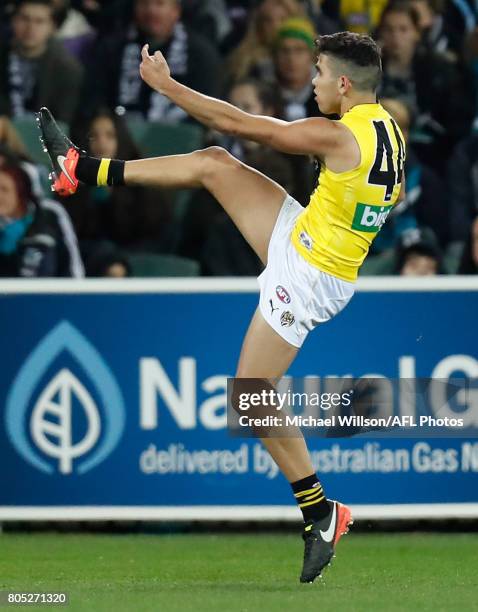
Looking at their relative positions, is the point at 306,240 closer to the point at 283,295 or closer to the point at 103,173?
the point at 283,295

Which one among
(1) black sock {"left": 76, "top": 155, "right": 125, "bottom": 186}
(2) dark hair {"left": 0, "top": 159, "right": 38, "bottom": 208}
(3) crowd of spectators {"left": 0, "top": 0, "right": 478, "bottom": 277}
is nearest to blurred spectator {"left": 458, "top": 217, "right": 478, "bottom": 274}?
(3) crowd of spectators {"left": 0, "top": 0, "right": 478, "bottom": 277}

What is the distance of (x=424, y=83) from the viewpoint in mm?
10766

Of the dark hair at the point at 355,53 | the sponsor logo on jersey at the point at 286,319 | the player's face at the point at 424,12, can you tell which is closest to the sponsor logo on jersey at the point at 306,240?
the sponsor logo on jersey at the point at 286,319

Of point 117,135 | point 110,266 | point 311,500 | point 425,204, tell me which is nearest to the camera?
point 311,500

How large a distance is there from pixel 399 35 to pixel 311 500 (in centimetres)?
500

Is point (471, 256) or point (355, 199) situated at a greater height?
point (355, 199)

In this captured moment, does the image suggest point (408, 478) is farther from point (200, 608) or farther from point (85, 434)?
point (200, 608)

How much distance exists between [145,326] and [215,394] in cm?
56

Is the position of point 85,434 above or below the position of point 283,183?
below

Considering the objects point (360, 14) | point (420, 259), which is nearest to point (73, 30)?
point (360, 14)

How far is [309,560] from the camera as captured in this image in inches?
259

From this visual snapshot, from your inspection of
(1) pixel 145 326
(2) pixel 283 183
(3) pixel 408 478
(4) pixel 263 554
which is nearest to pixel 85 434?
(1) pixel 145 326

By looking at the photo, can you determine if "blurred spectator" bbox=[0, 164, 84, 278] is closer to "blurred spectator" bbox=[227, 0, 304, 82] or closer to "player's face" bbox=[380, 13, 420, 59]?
"blurred spectator" bbox=[227, 0, 304, 82]

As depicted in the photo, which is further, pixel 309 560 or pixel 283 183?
pixel 283 183
